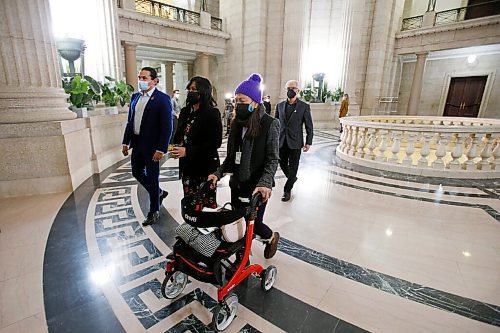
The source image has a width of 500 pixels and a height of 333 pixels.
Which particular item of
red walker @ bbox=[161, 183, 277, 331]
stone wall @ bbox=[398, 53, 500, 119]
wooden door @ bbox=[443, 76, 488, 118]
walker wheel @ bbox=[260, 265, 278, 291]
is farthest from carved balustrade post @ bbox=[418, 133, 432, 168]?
wooden door @ bbox=[443, 76, 488, 118]

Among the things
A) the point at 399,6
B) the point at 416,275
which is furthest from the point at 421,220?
the point at 399,6

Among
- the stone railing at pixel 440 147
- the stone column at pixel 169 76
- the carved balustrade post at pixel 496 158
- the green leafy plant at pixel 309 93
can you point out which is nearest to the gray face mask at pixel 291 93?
the stone railing at pixel 440 147

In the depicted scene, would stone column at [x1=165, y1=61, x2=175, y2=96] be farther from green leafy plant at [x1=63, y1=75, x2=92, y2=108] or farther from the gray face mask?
the gray face mask

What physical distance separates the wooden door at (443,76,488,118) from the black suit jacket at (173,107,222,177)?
18140 millimetres

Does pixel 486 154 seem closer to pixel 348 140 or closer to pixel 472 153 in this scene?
pixel 472 153

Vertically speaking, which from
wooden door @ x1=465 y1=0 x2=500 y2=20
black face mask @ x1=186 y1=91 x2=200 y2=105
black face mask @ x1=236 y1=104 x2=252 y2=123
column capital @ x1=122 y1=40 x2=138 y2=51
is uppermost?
wooden door @ x1=465 y1=0 x2=500 y2=20

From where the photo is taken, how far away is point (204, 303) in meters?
1.81

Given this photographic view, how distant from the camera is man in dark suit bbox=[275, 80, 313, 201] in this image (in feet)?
11.9

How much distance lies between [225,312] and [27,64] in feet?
13.3

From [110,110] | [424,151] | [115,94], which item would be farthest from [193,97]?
[424,151]

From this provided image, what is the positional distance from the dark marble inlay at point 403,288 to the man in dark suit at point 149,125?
160 centimetres

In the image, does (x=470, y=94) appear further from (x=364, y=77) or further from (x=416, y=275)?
(x=416, y=275)

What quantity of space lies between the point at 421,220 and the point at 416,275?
132 centimetres

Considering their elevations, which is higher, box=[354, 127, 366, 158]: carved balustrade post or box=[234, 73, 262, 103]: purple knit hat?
box=[234, 73, 262, 103]: purple knit hat
